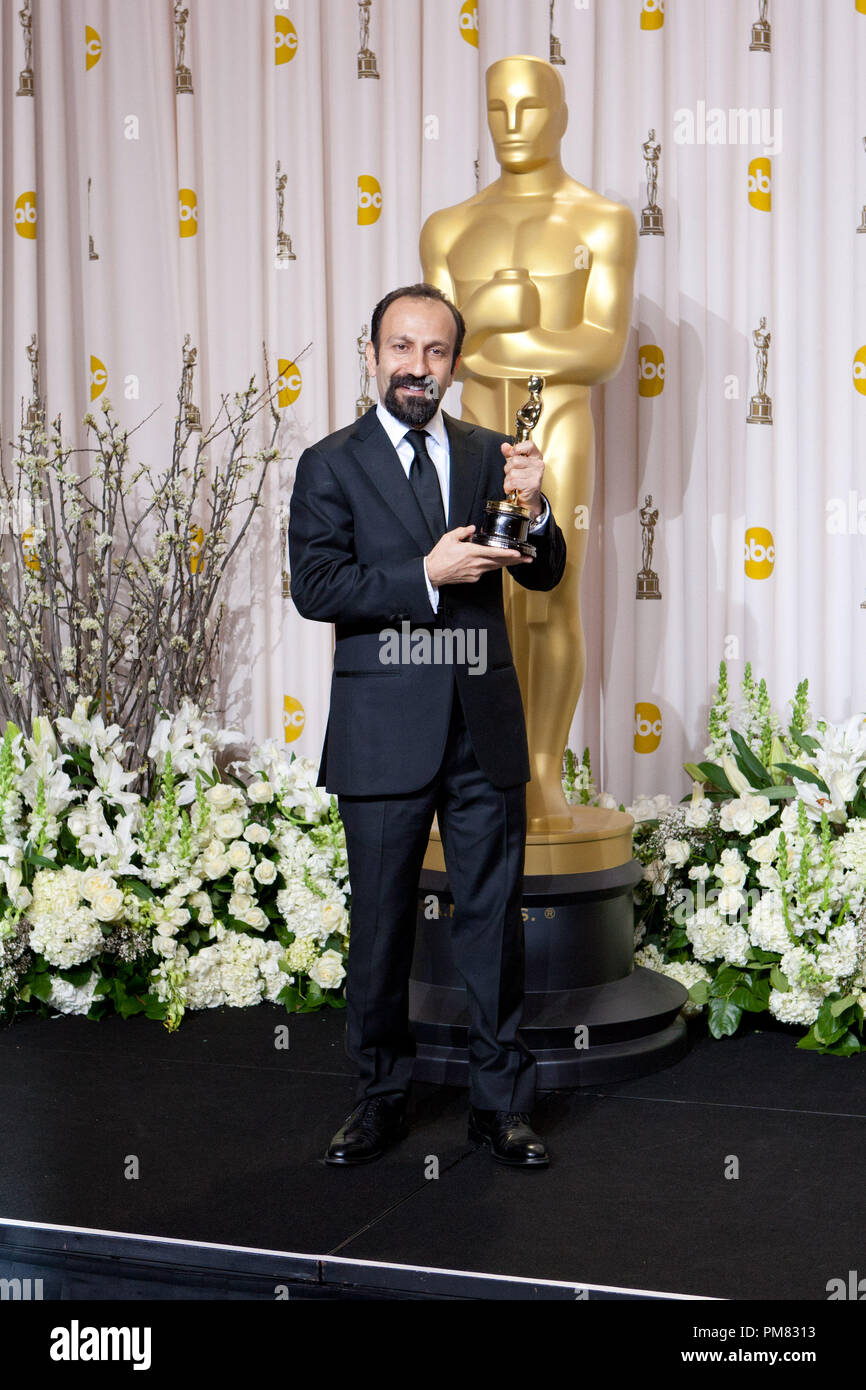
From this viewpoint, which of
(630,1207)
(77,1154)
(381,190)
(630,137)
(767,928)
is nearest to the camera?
(630,1207)

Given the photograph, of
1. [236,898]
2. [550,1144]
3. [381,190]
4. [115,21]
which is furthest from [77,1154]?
[115,21]

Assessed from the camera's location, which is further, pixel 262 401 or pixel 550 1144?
pixel 262 401

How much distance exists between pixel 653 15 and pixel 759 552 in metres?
1.62

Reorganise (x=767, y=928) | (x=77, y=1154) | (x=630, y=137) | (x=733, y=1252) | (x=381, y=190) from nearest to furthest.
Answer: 1. (x=733, y=1252)
2. (x=77, y=1154)
3. (x=767, y=928)
4. (x=630, y=137)
5. (x=381, y=190)

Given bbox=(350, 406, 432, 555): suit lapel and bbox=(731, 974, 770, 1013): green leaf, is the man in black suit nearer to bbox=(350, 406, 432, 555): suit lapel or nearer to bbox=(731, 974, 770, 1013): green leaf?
bbox=(350, 406, 432, 555): suit lapel

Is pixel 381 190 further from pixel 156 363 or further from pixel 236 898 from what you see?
pixel 236 898

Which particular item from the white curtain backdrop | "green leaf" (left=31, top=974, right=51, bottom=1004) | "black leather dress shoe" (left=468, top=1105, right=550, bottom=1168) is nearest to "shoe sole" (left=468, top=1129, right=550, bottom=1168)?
"black leather dress shoe" (left=468, top=1105, right=550, bottom=1168)

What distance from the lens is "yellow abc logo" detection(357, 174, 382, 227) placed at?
470 centimetres

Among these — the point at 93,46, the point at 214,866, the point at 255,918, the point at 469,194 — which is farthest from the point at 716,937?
the point at 93,46

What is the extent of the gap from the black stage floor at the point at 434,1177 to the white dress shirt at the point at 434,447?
105 cm

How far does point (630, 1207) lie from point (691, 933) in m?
1.23

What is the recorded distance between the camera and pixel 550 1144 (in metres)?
2.87

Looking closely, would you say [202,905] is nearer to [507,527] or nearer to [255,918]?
[255,918]

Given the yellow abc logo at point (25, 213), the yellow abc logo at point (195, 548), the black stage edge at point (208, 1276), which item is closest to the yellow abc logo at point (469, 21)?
the yellow abc logo at point (25, 213)
